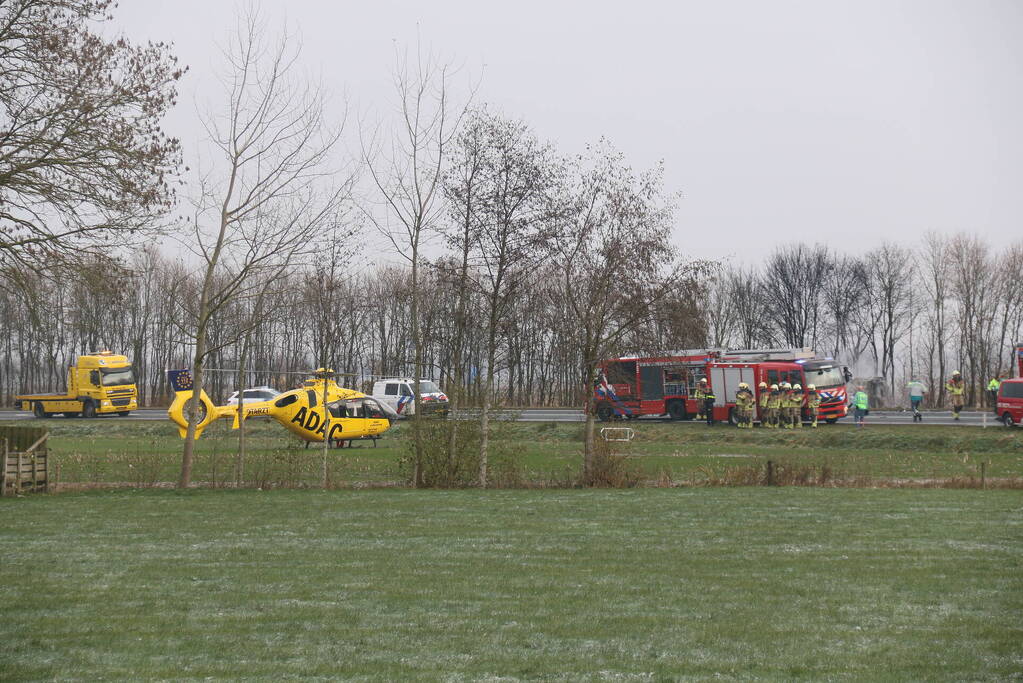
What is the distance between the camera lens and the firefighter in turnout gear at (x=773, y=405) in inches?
1810

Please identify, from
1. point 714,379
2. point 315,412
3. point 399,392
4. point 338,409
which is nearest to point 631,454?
point 338,409

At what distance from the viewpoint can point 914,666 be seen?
27.9 ft

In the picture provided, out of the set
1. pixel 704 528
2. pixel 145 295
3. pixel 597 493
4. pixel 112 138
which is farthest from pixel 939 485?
pixel 145 295

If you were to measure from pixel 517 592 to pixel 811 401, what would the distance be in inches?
1484

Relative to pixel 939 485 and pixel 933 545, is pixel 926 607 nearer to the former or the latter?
pixel 933 545

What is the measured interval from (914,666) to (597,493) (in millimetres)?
14133

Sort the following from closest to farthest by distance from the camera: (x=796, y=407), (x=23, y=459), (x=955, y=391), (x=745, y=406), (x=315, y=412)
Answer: (x=23, y=459) < (x=315, y=412) < (x=796, y=407) < (x=955, y=391) < (x=745, y=406)

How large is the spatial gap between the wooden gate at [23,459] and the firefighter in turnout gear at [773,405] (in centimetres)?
3039

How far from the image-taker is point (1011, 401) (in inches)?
1614

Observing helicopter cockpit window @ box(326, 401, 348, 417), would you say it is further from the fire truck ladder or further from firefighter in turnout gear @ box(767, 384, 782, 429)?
the fire truck ladder

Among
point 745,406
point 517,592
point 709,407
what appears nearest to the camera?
point 517,592

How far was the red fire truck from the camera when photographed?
1864 inches

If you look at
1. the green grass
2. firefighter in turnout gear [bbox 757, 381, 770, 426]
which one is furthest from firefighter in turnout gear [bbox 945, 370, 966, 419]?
the green grass

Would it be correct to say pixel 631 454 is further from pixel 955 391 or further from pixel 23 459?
pixel 23 459
